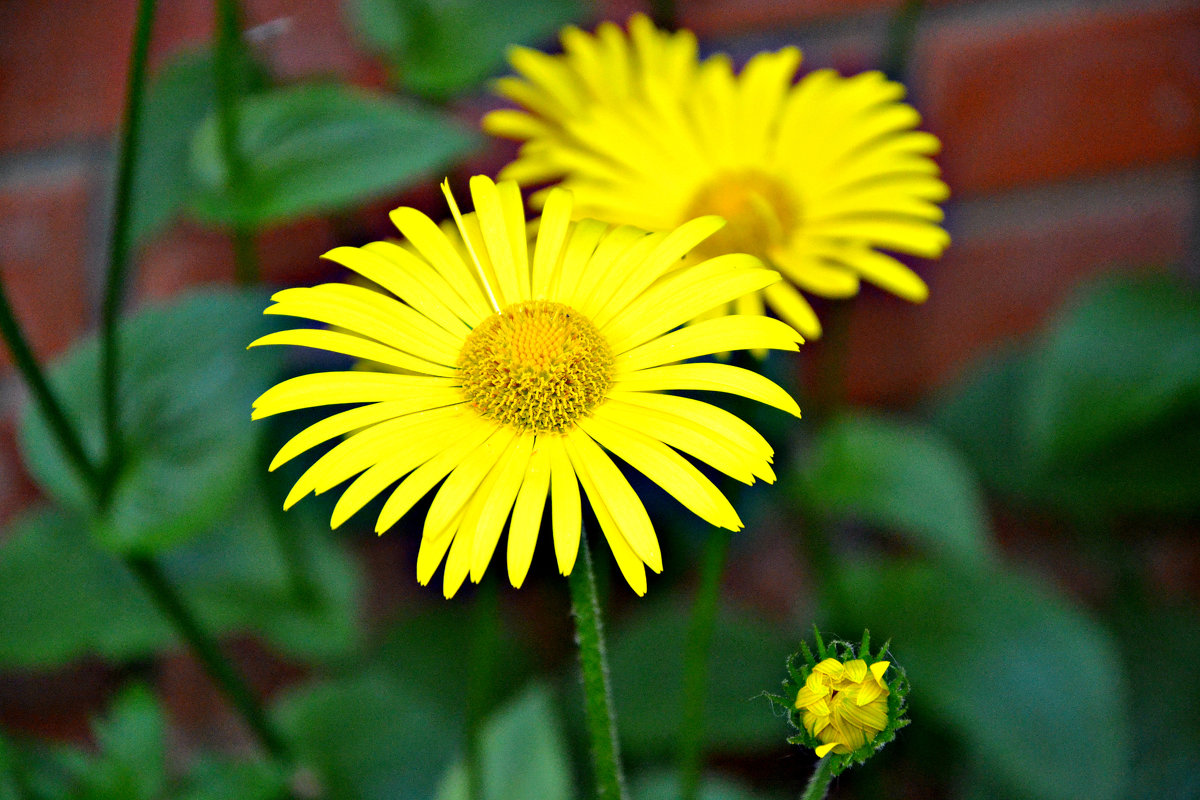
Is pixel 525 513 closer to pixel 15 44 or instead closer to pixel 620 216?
pixel 620 216

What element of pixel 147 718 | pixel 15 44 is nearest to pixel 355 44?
pixel 15 44

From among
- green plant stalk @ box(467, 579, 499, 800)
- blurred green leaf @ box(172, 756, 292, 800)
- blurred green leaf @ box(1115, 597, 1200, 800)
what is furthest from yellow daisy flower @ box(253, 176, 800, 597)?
blurred green leaf @ box(1115, 597, 1200, 800)

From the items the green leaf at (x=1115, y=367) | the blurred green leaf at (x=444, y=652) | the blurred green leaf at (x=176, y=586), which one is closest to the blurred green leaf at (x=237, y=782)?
the blurred green leaf at (x=176, y=586)

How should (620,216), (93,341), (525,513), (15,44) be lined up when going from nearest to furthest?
(525,513) < (620,216) < (93,341) < (15,44)

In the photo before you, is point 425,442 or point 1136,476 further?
point 1136,476

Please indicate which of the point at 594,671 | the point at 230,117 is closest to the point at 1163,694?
the point at 594,671

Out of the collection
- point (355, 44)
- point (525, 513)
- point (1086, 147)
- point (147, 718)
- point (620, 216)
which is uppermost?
point (1086, 147)
